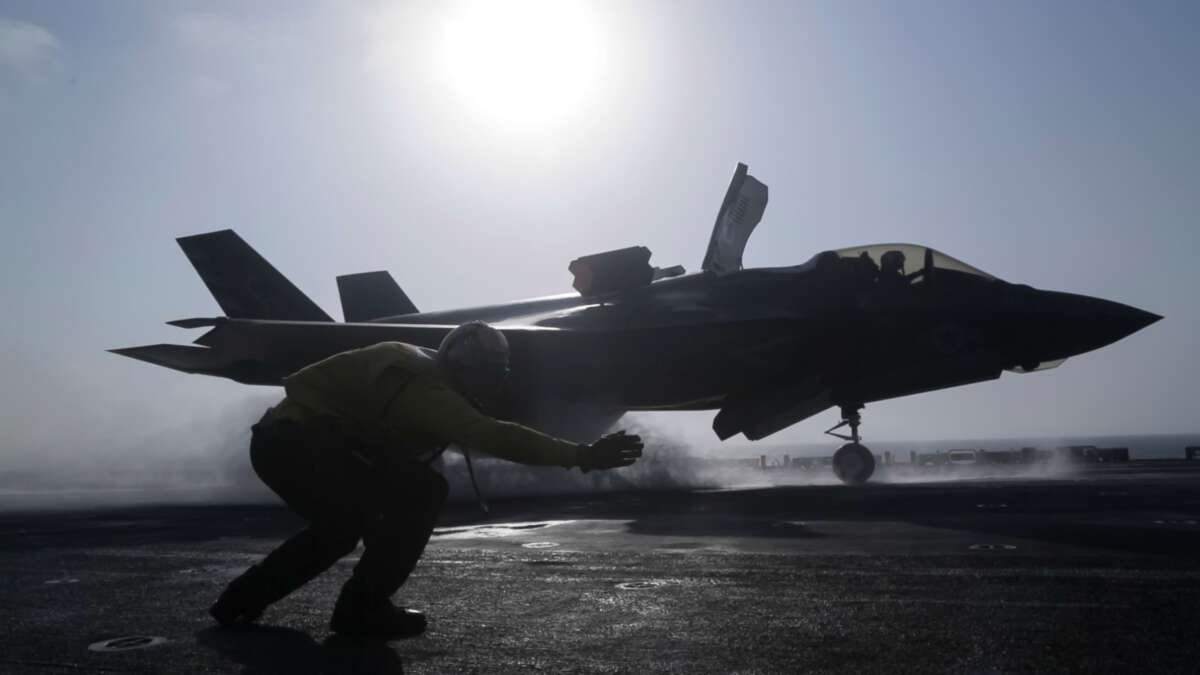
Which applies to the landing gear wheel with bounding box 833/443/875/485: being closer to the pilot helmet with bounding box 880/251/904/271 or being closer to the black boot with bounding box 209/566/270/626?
the pilot helmet with bounding box 880/251/904/271

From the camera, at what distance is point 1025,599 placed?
4691mm

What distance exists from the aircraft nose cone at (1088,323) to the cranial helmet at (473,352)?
1298cm

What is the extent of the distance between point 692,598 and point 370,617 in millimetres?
1726

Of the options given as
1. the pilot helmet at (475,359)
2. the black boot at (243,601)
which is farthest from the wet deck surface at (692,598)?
the pilot helmet at (475,359)

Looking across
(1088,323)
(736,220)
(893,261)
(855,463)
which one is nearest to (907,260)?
(893,261)

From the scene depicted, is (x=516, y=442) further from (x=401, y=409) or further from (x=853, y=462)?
(x=853, y=462)

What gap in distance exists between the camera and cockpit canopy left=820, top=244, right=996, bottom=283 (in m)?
15.4

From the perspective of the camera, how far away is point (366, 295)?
21.3 metres

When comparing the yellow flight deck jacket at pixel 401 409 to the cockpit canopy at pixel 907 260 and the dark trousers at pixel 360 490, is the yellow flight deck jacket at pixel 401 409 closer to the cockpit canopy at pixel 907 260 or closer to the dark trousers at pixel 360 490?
the dark trousers at pixel 360 490

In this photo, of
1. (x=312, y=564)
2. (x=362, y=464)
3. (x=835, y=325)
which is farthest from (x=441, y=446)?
(x=835, y=325)

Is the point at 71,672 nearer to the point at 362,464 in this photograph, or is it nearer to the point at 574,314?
the point at 362,464

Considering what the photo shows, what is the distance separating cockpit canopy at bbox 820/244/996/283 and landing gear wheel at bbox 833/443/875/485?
344 centimetres

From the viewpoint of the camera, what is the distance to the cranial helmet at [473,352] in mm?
4059

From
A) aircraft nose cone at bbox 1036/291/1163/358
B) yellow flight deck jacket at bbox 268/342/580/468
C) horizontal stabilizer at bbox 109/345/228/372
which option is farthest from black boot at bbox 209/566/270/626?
aircraft nose cone at bbox 1036/291/1163/358
